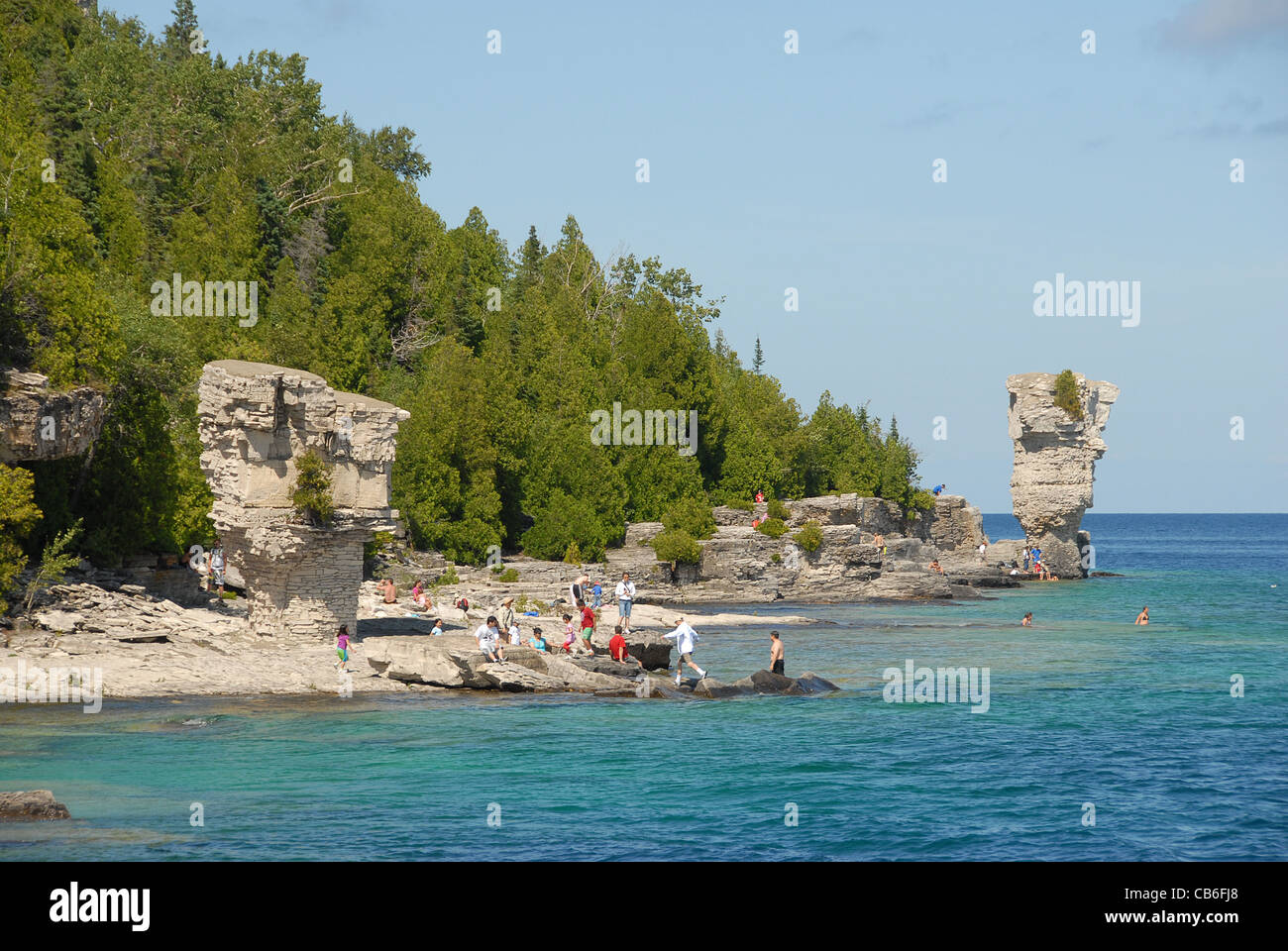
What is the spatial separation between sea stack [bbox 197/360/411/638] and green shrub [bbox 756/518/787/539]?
121 ft

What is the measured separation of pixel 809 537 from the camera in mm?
69188

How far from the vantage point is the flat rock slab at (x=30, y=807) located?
18.2 metres

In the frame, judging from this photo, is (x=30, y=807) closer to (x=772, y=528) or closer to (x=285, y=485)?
(x=285, y=485)

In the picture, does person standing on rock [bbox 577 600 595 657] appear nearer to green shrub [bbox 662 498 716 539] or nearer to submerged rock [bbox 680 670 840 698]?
submerged rock [bbox 680 670 840 698]

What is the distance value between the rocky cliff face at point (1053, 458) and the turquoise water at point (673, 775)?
56356mm

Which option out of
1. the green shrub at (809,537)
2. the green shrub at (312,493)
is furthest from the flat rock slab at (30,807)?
the green shrub at (809,537)

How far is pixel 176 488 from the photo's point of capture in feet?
133

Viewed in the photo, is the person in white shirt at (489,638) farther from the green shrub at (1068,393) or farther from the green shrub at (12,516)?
the green shrub at (1068,393)

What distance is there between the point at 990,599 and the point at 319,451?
48951 millimetres

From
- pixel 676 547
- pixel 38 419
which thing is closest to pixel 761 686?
pixel 38 419

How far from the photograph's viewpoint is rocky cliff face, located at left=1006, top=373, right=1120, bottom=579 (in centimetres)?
9306

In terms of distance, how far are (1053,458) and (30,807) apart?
85538 millimetres
